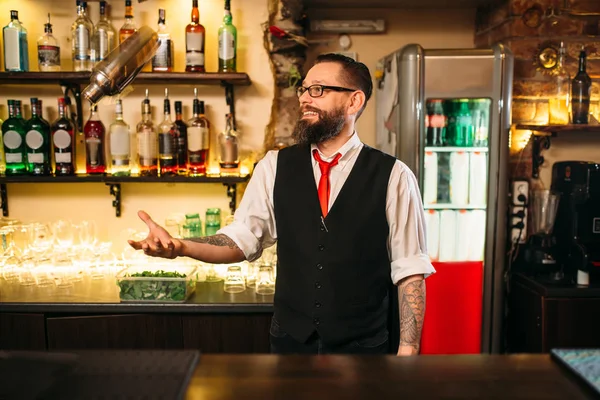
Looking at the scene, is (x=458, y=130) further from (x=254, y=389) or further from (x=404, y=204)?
(x=254, y=389)

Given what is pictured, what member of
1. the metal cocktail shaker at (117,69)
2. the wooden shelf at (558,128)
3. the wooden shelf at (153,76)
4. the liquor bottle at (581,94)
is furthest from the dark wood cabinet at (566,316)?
the metal cocktail shaker at (117,69)

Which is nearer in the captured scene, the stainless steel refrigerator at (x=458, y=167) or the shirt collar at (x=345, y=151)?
the shirt collar at (x=345, y=151)

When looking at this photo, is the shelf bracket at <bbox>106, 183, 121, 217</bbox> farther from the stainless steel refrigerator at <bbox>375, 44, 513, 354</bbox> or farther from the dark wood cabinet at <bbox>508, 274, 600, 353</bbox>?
the dark wood cabinet at <bbox>508, 274, 600, 353</bbox>

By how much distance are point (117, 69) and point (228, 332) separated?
133 centimetres

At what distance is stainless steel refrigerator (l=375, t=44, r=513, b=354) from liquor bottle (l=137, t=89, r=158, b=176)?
48.2 inches

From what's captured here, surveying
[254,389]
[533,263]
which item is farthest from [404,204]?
[533,263]

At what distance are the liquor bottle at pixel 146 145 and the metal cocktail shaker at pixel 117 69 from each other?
1218 mm

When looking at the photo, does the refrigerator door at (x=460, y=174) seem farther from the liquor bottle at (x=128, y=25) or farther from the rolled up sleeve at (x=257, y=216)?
the liquor bottle at (x=128, y=25)

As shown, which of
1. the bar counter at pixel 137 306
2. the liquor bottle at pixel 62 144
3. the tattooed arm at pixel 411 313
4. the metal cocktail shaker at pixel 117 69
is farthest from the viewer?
the liquor bottle at pixel 62 144

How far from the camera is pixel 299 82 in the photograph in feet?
9.89

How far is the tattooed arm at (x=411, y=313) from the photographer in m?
1.71

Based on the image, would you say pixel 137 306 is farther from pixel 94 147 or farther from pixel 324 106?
pixel 324 106

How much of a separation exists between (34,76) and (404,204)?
1994mm

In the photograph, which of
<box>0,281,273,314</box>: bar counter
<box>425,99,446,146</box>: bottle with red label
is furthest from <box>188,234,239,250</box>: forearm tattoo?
<box>425,99,446,146</box>: bottle with red label
